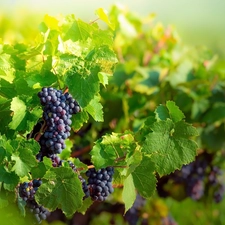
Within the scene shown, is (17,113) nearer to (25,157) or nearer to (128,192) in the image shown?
(25,157)

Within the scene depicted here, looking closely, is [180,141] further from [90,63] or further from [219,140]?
[219,140]

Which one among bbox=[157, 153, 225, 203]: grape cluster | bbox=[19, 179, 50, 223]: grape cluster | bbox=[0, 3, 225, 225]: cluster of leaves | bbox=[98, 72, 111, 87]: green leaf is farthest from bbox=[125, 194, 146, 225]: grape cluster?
bbox=[98, 72, 111, 87]: green leaf

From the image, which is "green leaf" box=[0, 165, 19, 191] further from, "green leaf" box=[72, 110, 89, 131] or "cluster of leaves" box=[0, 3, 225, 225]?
"green leaf" box=[72, 110, 89, 131]

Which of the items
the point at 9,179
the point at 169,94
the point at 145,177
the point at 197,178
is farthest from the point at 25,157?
the point at 197,178

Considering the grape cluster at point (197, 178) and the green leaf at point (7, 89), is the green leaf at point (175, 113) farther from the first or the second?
the grape cluster at point (197, 178)

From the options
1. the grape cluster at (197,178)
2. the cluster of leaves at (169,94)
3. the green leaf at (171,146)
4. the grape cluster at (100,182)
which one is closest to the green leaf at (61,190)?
the grape cluster at (100,182)

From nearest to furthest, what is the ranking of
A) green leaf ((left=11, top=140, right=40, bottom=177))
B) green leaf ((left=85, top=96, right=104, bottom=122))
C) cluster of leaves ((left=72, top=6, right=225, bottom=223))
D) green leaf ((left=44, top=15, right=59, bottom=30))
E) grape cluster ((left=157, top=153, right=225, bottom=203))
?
green leaf ((left=11, top=140, right=40, bottom=177)) < green leaf ((left=85, top=96, right=104, bottom=122)) < green leaf ((left=44, top=15, right=59, bottom=30)) < cluster of leaves ((left=72, top=6, right=225, bottom=223)) < grape cluster ((left=157, top=153, right=225, bottom=203))
